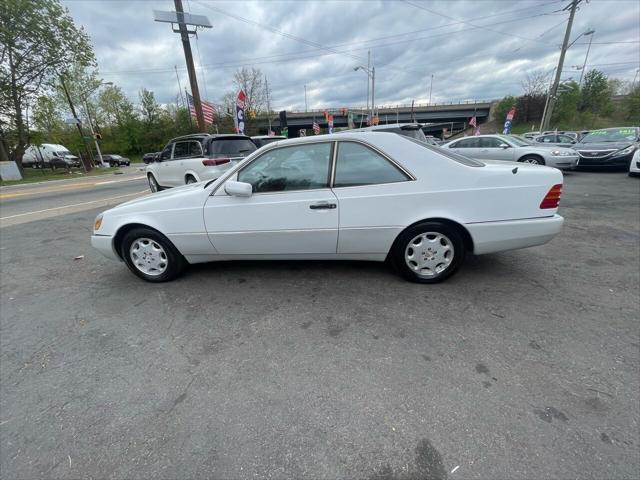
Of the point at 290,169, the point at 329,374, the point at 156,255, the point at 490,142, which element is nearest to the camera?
the point at 329,374

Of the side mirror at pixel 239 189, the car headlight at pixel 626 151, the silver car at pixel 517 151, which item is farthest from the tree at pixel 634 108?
the side mirror at pixel 239 189

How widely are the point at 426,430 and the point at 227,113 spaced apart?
57972 mm

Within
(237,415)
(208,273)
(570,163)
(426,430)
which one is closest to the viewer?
(426,430)

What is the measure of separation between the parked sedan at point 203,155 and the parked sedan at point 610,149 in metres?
12.2

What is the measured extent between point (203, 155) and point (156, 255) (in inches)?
201

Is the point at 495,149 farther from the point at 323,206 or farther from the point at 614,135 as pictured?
the point at 323,206

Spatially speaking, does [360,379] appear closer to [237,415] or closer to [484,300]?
[237,415]

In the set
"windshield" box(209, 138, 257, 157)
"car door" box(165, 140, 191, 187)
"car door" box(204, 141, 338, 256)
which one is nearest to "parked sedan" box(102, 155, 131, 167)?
"car door" box(165, 140, 191, 187)

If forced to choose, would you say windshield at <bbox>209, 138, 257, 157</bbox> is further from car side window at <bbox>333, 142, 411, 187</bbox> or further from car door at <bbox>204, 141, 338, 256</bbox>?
car side window at <bbox>333, 142, 411, 187</bbox>

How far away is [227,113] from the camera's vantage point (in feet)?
171

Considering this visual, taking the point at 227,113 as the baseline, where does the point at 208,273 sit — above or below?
below

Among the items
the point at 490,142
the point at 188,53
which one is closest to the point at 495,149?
the point at 490,142

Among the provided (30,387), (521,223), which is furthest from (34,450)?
(521,223)

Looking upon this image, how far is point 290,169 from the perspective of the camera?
3.08 meters
